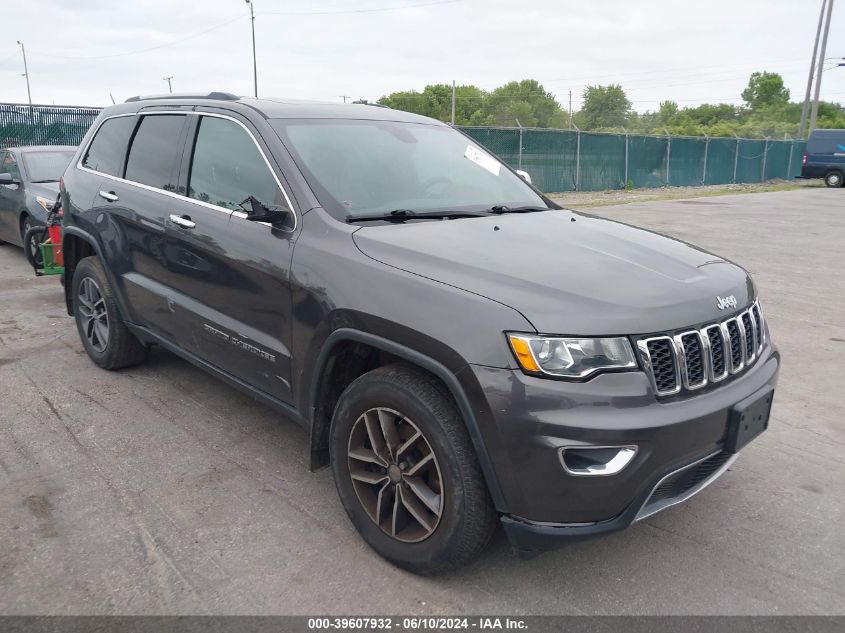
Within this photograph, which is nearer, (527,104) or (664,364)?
(664,364)

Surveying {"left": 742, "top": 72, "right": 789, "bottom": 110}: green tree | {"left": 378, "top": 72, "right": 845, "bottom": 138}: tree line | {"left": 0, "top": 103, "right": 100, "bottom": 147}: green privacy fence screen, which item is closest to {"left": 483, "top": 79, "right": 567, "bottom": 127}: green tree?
{"left": 378, "top": 72, "right": 845, "bottom": 138}: tree line

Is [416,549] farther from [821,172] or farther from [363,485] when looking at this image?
[821,172]

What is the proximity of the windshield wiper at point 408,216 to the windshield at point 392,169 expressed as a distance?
0.10 feet

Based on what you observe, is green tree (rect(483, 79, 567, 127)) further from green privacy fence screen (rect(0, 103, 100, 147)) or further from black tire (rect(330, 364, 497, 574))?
black tire (rect(330, 364, 497, 574))

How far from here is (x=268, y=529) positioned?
3.18 meters

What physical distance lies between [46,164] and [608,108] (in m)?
121

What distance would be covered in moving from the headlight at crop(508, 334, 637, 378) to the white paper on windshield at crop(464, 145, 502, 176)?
6.43 feet

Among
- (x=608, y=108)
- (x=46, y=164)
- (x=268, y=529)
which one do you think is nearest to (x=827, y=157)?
(x=46, y=164)

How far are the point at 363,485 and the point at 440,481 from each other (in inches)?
19.0

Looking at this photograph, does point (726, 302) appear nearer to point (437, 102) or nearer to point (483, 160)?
point (483, 160)

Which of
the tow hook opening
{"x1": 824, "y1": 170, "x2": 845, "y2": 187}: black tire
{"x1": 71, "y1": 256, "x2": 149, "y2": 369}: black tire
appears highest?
the tow hook opening

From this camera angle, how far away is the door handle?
3810 mm

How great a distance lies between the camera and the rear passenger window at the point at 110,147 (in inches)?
188

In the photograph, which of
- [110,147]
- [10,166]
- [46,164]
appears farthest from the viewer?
[10,166]
